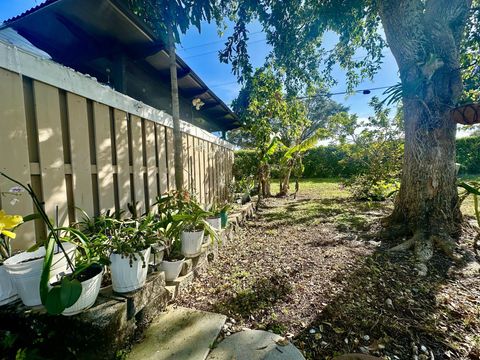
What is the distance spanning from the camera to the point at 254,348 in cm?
167

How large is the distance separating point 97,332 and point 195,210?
5.24 feet

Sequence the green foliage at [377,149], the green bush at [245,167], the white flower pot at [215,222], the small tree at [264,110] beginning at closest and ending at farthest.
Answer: the white flower pot at [215,222] → the small tree at [264,110] → the green foliage at [377,149] → the green bush at [245,167]

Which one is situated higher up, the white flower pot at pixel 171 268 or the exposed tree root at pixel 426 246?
the white flower pot at pixel 171 268

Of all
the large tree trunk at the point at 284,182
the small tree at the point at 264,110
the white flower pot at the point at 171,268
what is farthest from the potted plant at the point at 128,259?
the large tree trunk at the point at 284,182

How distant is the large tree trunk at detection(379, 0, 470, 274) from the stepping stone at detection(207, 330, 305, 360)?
117 inches

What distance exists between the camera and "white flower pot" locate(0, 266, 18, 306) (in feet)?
4.65

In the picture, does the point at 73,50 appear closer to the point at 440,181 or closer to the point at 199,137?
the point at 199,137

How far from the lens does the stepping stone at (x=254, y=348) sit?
159cm

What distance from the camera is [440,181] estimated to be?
145 inches

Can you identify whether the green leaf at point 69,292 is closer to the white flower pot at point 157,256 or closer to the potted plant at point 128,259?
the potted plant at point 128,259

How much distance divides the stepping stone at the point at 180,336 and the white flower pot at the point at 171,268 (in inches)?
13.9

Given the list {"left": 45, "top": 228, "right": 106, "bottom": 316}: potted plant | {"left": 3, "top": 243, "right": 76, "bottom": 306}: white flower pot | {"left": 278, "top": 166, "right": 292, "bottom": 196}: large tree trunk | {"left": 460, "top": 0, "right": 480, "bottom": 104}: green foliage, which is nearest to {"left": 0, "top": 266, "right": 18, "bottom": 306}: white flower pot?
{"left": 3, "top": 243, "right": 76, "bottom": 306}: white flower pot

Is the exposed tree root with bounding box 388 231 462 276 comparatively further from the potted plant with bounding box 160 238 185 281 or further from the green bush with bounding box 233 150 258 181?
the green bush with bounding box 233 150 258 181

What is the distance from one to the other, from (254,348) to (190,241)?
136 cm
